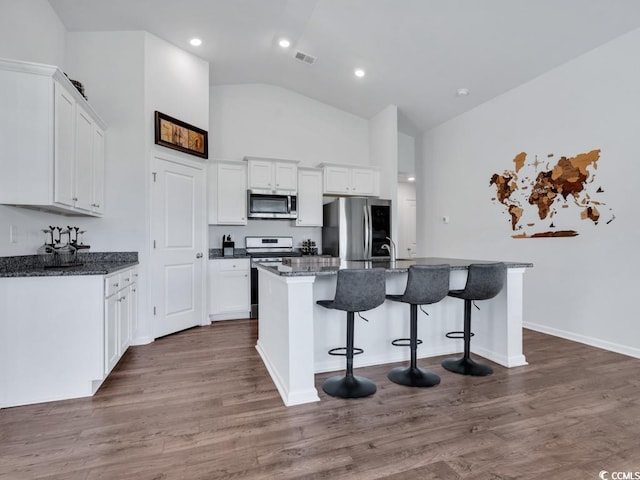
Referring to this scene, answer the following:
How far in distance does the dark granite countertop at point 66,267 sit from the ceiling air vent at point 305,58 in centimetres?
317

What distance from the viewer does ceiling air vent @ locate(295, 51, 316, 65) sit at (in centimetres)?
446

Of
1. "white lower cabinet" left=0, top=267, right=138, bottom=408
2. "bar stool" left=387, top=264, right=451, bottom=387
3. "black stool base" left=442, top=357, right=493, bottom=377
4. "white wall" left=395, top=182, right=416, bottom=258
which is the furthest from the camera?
"white wall" left=395, top=182, right=416, bottom=258

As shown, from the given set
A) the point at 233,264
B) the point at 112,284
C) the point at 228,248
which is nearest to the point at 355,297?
the point at 112,284

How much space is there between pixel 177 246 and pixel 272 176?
1.69 meters

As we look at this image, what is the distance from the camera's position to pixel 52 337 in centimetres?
236

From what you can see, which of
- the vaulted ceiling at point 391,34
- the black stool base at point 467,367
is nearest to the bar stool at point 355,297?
the black stool base at point 467,367

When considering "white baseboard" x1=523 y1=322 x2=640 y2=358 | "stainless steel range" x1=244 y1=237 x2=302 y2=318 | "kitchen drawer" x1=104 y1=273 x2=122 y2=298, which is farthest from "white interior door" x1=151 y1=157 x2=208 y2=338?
"white baseboard" x1=523 y1=322 x2=640 y2=358

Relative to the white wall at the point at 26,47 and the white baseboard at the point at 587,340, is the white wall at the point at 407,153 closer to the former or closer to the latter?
the white baseboard at the point at 587,340

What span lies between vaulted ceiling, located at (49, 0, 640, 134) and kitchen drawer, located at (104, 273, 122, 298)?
8.69 feet

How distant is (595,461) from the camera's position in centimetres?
170

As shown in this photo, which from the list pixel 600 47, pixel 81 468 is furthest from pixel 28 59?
pixel 600 47

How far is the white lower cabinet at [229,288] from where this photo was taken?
15.2 ft

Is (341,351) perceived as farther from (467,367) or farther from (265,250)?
(265,250)

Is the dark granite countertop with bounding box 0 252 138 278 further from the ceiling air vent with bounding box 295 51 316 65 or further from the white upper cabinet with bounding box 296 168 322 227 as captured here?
the ceiling air vent with bounding box 295 51 316 65
